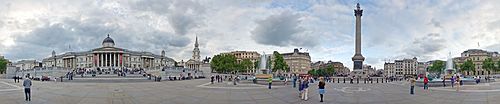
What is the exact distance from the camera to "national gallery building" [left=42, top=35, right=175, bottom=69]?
143 m

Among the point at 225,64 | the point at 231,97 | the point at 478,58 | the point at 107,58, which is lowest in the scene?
the point at 231,97

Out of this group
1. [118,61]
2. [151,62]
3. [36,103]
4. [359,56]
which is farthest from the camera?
[151,62]

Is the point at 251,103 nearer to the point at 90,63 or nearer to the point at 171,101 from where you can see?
the point at 171,101

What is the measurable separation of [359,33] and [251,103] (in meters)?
75.8

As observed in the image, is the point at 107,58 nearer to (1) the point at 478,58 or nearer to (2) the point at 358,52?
(2) the point at 358,52

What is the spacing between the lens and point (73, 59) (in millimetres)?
164750

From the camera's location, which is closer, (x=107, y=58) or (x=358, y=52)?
(x=358, y=52)

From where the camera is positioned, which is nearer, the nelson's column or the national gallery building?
the nelson's column

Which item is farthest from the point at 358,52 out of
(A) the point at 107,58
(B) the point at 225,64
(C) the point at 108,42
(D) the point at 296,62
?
(C) the point at 108,42

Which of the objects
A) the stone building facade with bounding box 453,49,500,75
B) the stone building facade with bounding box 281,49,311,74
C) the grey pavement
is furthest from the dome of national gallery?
the stone building facade with bounding box 453,49,500,75

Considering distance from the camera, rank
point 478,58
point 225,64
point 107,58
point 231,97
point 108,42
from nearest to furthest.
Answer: point 231,97 < point 225,64 < point 107,58 < point 108,42 < point 478,58

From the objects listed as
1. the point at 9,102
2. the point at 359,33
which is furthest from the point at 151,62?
the point at 9,102

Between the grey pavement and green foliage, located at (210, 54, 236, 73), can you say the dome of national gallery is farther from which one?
the grey pavement

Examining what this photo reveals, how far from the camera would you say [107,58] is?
144m
